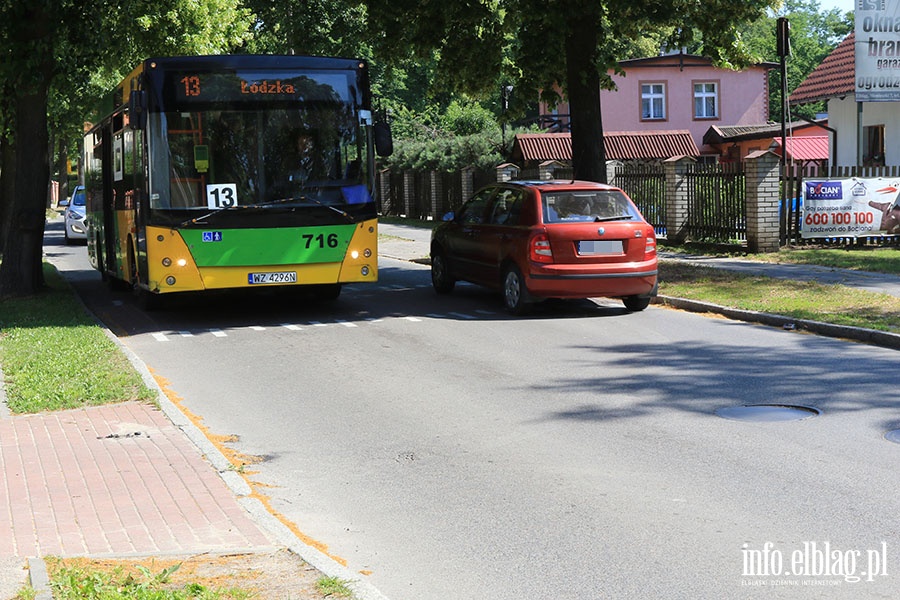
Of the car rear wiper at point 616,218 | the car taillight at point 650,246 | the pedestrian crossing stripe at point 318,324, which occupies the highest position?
the car rear wiper at point 616,218

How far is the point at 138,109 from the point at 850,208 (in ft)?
50.5

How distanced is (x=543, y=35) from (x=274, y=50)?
1509 cm

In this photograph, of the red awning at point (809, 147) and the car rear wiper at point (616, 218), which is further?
the red awning at point (809, 147)

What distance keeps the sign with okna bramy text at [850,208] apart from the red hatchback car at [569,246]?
9604 millimetres

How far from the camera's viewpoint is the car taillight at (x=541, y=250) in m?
15.2

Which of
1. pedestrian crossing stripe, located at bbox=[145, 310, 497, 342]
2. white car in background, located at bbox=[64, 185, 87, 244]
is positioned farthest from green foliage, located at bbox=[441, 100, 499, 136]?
pedestrian crossing stripe, located at bbox=[145, 310, 497, 342]

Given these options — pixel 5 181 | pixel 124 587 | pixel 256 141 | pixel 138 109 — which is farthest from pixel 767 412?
Result: pixel 5 181

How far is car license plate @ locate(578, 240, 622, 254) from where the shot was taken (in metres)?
15.2

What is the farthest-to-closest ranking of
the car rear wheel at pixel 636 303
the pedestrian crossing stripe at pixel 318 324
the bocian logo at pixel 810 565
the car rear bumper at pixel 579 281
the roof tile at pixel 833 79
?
the roof tile at pixel 833 79 → the car rear wheel at pixel 636 303 → the car rear bumper at pixel 579 281 → the pedestrian crossing stripe at pixel 318 324 → the bocian logo at pixel 810 565

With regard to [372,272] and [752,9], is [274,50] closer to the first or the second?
[752,9]

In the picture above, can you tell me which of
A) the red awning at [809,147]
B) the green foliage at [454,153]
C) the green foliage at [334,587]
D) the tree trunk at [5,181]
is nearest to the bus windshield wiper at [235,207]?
the green foliage at [334,587]

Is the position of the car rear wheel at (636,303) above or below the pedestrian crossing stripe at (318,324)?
above

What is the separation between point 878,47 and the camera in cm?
2545

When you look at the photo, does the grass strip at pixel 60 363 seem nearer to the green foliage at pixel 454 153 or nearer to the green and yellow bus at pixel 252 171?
the green and yellow bus at pixel 252 171
